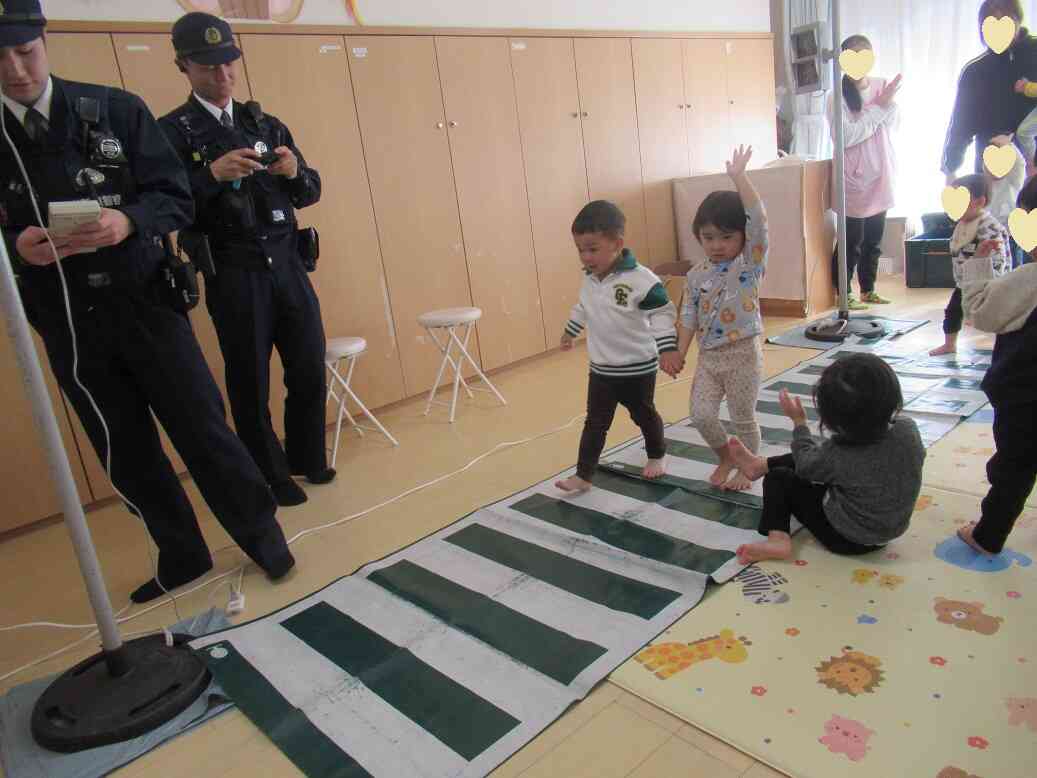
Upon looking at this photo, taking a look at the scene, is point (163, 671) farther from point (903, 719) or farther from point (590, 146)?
point (590, 146)

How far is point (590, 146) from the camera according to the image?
4418mm

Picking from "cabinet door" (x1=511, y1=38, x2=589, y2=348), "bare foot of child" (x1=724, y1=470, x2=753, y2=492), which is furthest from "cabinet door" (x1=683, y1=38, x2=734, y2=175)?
"bare foot of child" (x1=724, y1=470, x2=753, y2=492)

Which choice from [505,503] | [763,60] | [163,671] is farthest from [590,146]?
Result: [163,671]

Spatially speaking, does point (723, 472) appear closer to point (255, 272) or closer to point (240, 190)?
point (255, 272)

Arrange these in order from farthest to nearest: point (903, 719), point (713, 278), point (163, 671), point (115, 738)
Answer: point (713, 278)
point (163, 671)
point (115, 738)
point (903, 719)

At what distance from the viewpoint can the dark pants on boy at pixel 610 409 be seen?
2.31m

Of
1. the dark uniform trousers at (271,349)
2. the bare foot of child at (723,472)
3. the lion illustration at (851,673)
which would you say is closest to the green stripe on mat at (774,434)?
the bare foot of child at (723,472)

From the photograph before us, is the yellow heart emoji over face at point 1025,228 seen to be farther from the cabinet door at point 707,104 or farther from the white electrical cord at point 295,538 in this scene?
the cabinet door at point 707,104

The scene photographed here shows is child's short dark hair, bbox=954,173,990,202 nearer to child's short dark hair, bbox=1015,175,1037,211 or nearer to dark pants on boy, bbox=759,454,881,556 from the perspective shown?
child's short dark hair, bbox=1015,175,1037,211

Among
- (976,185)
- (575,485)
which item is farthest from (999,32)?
(575,485)

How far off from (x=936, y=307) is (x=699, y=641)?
3.53m

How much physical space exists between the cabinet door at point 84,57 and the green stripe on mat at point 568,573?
2192mm

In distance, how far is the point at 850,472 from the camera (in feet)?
5.72

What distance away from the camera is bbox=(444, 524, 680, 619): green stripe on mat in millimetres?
1780
